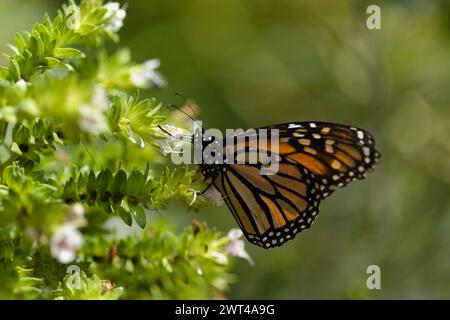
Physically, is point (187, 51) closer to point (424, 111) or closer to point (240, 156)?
point (424, 111)

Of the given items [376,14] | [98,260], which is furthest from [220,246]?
[376,14]

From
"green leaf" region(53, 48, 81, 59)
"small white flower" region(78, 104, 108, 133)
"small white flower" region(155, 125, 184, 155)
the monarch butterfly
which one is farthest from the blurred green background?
"small white flower" region(78, 104, 108, 133)

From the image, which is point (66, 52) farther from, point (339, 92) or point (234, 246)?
point (339, 92)

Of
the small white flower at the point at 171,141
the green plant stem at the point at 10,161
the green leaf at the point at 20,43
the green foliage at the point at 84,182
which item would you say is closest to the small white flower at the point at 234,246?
the green foliage at the point at 84,182

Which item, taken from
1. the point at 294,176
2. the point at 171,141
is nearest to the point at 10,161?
the point at 171,141

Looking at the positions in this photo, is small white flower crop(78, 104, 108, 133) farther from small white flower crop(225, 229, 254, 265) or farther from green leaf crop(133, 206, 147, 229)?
small white flower crop(225, 229, 254, 265)

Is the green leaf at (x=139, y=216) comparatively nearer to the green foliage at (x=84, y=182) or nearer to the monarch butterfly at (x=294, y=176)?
the green foliage at (x=84, y=182)
